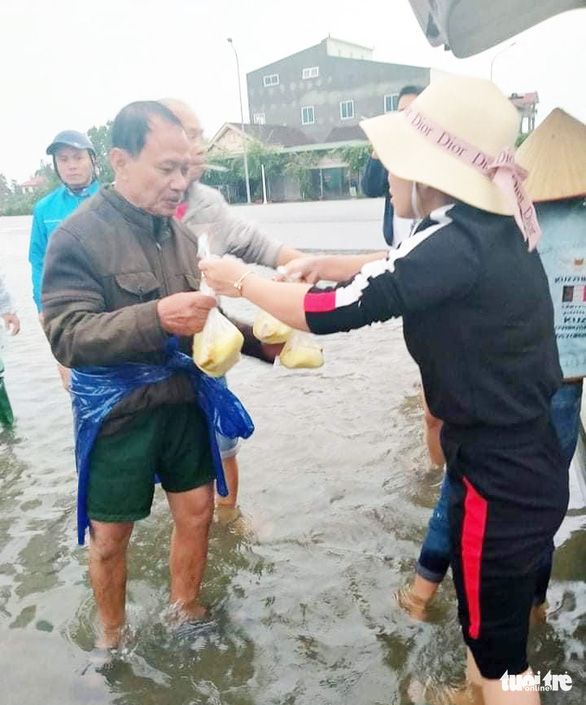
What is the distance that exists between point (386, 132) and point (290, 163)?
117ft

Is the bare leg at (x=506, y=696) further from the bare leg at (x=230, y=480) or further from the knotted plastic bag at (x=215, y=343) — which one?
the bare leg at (x=230, y=480)

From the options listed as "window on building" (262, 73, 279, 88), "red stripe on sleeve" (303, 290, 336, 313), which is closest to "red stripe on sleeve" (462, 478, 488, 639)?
"red stripe on sleeve" (303, 290, 336, 313)

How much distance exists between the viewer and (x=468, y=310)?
5.41 feet

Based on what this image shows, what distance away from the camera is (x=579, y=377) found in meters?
2.38

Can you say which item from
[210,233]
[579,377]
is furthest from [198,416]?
[579,377]

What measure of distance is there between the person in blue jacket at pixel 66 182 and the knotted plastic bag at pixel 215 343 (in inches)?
98.6

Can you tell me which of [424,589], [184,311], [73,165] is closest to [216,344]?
[184,311]

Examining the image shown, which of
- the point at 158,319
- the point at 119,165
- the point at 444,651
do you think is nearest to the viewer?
the point at 158,319

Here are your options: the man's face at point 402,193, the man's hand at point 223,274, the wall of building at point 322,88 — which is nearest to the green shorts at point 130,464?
the man's hand at point 223,274

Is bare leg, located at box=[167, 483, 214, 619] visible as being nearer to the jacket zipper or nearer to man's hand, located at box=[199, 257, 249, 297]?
the jacket zipper

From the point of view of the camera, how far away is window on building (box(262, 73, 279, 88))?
1859 inches

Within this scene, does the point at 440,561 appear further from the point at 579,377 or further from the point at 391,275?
the point at 391,275

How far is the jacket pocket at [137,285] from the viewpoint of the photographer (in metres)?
2.29

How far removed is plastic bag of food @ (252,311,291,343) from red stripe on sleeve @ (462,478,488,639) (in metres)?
0.87
